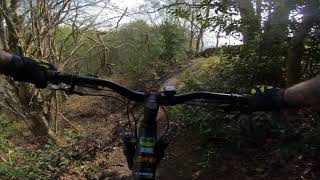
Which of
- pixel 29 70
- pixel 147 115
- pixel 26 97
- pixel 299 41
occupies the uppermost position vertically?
pixel 299 41

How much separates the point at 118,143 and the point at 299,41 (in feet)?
14.4

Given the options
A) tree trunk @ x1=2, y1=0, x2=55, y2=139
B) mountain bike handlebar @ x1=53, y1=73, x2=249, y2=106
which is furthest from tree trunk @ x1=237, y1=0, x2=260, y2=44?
tree trunk @ x1=2, y1=0, x2=55, y2=139

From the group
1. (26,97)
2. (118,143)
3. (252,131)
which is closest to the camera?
(252,131)

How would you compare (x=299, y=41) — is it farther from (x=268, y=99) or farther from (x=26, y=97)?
(x=26, y=97)

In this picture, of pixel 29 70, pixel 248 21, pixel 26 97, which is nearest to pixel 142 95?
pixel 29 70

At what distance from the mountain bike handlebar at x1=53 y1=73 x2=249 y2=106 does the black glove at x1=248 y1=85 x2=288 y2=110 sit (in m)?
0.11

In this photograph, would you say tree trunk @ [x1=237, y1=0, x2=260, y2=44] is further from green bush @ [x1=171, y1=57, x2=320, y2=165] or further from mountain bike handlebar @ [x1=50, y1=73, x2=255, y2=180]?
mountain bike handlebar @ [x1=50, y1=73, x2=255, y2=180]

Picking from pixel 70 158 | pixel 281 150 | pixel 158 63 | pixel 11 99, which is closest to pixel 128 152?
pixel 281 150

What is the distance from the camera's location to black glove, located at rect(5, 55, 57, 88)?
2.33 m

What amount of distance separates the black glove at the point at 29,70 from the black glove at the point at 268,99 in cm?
118

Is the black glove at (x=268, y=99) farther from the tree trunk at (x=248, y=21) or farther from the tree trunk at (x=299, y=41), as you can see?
the tree trunk at (x=248, y=21)

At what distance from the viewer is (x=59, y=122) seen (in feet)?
42.8

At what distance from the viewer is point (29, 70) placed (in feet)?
7.82

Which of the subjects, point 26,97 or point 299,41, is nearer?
point 299,41
